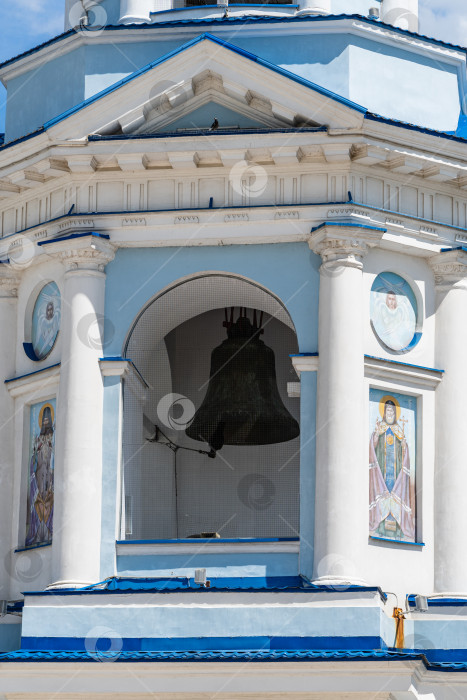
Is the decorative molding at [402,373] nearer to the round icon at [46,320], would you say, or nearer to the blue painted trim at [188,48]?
the blue painted trim at [188,48]

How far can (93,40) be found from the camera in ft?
88.6

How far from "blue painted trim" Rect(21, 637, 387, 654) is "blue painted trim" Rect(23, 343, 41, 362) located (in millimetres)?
4287

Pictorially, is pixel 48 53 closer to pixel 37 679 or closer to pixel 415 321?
pixel 415 321

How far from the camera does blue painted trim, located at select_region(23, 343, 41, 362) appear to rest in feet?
88.1

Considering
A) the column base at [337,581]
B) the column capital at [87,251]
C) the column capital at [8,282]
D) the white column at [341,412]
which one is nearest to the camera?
the column base at [337,581]

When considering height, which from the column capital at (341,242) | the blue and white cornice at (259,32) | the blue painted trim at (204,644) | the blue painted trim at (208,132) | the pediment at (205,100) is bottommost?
the blue painted trim at (204,644)

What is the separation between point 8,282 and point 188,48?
4178mm

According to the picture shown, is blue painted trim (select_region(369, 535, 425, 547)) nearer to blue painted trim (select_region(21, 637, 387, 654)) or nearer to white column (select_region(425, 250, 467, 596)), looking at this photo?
white column (select_region(425, 250, 467, 596))

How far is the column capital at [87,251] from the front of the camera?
25984 mm

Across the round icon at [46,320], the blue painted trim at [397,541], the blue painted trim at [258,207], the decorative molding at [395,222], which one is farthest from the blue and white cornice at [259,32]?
the blue painted trim at [397,541]

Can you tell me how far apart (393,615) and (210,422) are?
4.14 meters

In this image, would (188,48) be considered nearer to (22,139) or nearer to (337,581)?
(22,139)

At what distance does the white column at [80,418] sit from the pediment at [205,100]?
1.62 m

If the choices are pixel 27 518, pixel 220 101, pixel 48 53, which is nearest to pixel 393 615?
pixel 27 518
